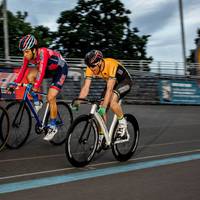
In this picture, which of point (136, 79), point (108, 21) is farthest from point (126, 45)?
point (136, 79)

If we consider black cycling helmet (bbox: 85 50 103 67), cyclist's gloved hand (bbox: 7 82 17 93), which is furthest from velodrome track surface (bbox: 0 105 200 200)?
black cycling helmet (bbox: 85 50 103 67)

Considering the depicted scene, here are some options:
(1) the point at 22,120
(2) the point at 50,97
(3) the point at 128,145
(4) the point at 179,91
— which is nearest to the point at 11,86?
(1) the point at 22,120

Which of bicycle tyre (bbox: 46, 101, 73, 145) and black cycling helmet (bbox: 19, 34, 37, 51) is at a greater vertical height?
black cycling helmet (bbox: 19, 34, 37, 51)

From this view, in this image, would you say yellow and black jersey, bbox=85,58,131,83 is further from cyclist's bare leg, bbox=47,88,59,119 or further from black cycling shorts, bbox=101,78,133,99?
cyclist's bare leg, bbox=47,88,59,119

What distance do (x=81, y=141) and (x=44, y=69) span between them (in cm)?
180

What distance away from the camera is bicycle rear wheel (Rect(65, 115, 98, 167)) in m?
5.89

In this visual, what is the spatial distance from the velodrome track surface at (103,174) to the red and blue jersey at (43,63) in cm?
123

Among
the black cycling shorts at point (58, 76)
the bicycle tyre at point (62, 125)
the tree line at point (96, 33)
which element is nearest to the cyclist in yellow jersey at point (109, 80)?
the black cycling shorts at point (58, 76)

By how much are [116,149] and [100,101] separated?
32.6 inches

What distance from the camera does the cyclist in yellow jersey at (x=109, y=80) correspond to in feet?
20.6

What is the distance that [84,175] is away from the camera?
18.5 ft

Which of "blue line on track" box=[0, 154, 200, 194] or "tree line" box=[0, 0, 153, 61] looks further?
"tree line" box=[0, 0, 153, 61]

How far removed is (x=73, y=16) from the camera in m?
54.1

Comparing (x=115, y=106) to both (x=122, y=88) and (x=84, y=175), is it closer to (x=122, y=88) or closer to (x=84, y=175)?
(x=122, y=88)
